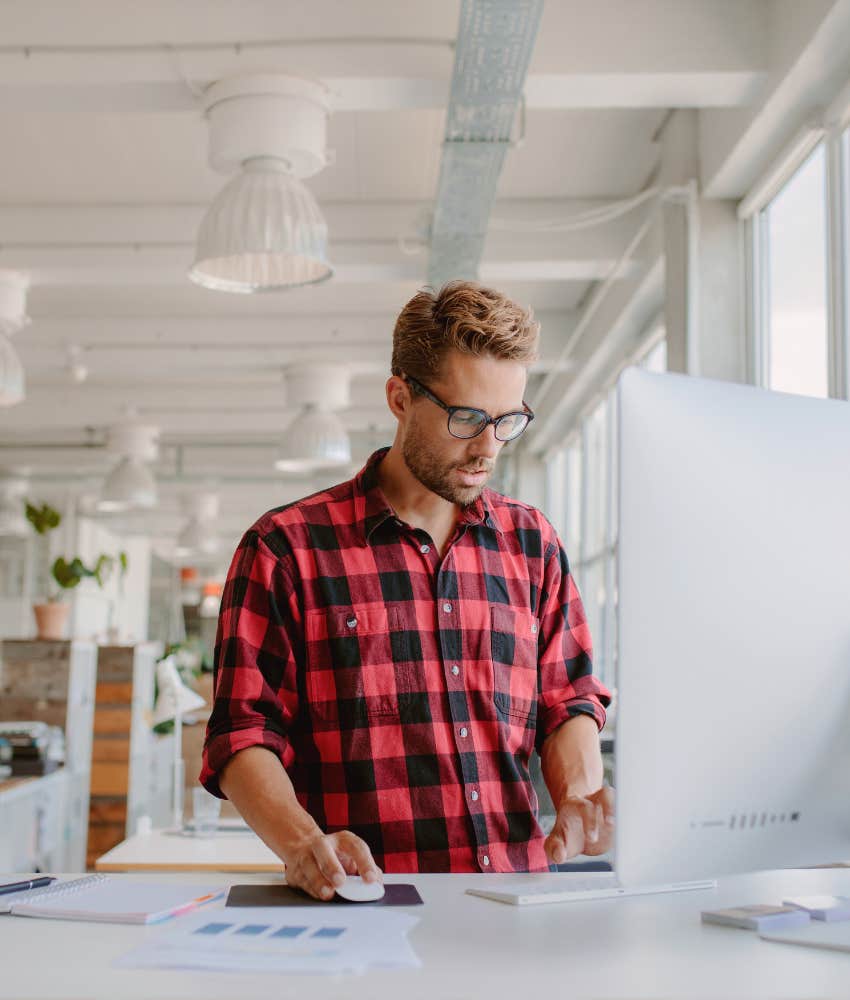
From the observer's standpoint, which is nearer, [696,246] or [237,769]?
[237,769]

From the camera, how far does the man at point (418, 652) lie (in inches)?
63.5

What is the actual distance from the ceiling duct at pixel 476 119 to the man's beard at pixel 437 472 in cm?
187

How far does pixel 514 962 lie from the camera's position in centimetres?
100

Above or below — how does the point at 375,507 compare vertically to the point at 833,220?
below

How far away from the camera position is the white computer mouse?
4.06 ft

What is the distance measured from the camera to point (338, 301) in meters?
7.24

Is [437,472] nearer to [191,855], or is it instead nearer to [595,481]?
[191,855]

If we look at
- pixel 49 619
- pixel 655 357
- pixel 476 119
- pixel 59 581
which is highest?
pixel 476 119

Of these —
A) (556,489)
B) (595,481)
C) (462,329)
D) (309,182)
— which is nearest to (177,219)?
(309,182)

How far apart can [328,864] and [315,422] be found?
5726 millimetres

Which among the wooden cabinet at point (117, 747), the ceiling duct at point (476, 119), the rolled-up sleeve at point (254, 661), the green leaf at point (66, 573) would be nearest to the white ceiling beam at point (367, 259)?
the ceiling duct at point (476, 119)

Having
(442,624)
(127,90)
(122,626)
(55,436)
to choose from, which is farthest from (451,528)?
(122,626)

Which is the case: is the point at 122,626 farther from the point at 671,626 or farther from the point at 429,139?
the point at 671,626

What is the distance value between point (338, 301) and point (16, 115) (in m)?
2.58
